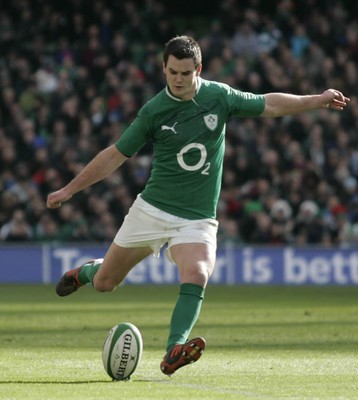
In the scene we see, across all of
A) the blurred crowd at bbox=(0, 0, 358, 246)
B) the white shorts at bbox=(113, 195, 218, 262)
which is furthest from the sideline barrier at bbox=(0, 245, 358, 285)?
the white shorts at bbox=(113, 195, 218, 262)

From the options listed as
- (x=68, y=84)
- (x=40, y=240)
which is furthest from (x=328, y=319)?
(x=68, y=84)

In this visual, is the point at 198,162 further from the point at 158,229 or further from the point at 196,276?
the point at 196,276

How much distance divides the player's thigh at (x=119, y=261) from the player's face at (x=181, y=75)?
130 cm

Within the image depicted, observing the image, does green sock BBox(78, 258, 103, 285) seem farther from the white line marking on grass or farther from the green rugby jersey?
the white line marking on grass

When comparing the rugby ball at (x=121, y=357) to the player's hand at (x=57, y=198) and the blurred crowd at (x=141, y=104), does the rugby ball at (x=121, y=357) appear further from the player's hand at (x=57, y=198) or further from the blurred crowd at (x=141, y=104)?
the blurred crowd at (x=141, y=104)

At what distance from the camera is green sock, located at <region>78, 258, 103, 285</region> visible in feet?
34.7

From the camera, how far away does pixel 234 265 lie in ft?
80.6

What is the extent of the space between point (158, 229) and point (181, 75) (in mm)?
1210

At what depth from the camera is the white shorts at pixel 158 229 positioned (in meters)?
9.33

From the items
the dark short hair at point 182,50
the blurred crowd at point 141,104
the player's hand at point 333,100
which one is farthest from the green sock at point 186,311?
the blurred crowd at point 141,104

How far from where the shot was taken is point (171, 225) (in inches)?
371

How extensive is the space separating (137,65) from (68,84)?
66.3 inches

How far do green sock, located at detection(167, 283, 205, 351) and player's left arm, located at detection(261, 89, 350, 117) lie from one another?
1.49 meters

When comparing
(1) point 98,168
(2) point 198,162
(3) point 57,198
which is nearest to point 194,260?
(2) point 198,162
